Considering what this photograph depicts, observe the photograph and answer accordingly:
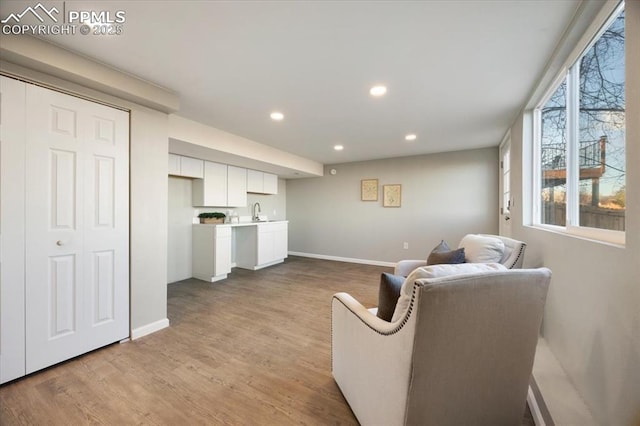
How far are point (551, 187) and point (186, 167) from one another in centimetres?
442

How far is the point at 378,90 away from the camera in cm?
230

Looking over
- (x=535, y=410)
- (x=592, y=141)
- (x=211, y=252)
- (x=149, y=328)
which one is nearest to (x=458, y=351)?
(x=535, y=410)

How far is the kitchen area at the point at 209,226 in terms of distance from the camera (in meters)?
4.01

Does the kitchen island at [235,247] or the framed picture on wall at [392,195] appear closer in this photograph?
the kitchen island at [235,247]

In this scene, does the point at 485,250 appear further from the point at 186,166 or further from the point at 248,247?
the point at 248,247

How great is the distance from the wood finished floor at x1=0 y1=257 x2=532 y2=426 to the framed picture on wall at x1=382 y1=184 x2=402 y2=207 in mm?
3060

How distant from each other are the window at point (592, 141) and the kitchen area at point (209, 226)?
412cm

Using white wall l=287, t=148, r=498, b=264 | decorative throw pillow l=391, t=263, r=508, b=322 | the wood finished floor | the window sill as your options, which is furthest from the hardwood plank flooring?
white wall l=287, t=148, r=498, b=264

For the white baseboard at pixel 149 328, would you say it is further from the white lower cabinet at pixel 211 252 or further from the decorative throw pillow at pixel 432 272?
the decorative throw pillow at pixel 432 272

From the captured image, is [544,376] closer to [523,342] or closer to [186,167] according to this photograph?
[523,342]

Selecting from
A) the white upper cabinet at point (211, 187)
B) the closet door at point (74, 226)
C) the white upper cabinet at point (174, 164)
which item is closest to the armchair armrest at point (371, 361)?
the closet door at point (74, 226)

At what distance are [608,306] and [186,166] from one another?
4.48m

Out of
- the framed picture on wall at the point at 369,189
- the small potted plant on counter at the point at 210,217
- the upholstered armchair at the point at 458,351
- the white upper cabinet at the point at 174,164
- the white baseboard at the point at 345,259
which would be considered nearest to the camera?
the upholstered armchair at the point at 458,351

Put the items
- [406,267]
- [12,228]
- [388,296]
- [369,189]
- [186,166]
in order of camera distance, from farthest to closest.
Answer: [369,189]
[186,166]
[406,267]
[12,228]
[388,296]
